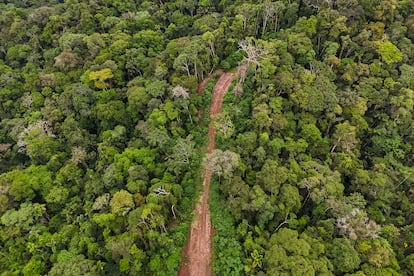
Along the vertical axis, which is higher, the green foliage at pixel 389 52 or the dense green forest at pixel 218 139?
the green foliage at pixel 389 52

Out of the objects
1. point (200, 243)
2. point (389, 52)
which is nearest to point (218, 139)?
point (200, 243)

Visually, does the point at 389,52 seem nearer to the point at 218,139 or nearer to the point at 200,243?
the point at 218,139

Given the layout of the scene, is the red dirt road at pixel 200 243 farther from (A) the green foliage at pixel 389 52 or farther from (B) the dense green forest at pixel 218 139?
(A) the green foliage at pixel 389 52

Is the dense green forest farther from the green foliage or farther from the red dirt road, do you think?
the red dirt road

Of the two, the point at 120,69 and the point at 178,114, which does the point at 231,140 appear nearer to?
the point at 178,114

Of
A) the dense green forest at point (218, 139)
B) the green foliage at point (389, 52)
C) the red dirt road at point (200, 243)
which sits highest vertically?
the green foliage at point (389, 52)

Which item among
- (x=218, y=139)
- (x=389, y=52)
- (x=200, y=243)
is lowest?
(x=200, y=243)

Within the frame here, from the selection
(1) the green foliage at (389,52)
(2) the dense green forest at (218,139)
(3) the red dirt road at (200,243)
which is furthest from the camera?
(1) the green foliage at (389,52)

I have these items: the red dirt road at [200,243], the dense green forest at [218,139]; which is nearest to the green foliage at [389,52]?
the dense green forest at [218,139]

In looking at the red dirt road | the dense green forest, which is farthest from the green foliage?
the red dirt road
